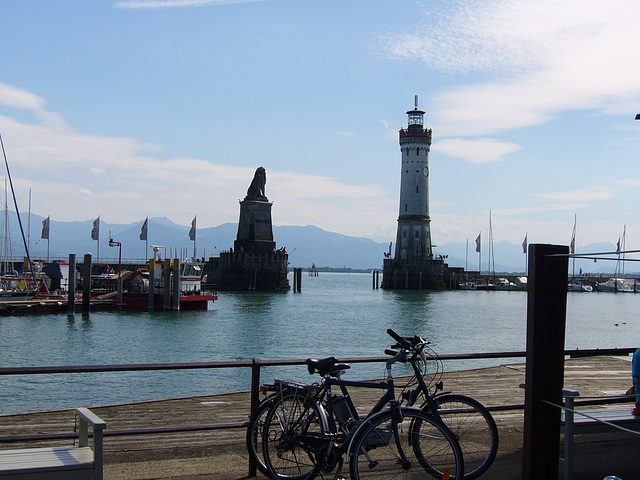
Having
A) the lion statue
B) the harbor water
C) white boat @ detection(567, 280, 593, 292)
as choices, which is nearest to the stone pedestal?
the lion statue

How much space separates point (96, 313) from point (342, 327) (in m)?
18.3

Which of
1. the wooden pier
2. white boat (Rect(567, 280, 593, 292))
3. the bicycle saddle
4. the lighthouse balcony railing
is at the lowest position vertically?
white boat (Rect(567, 280, 593, 292))

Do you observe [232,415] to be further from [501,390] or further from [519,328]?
[519,328]

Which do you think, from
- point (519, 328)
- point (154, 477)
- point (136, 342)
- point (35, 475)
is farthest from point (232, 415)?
point (519, 328)

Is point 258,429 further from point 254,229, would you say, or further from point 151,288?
point 254,229

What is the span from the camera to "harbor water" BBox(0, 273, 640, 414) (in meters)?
20.6

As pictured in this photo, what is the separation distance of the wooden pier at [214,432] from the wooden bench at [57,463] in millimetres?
811

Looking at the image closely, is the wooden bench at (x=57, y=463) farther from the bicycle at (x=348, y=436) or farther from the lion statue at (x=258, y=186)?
the lion statue at (x=258, y=186)

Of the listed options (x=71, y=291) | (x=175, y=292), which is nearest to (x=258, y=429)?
(x=71, y=291)

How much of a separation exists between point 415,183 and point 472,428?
305 feet

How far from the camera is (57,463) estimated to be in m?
4.29

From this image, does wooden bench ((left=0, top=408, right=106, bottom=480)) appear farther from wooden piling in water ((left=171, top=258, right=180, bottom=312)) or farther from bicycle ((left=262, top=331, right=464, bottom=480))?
wooden piling in water ((left=171, top=258, right=180, bottom=312))

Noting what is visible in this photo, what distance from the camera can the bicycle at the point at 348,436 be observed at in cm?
481

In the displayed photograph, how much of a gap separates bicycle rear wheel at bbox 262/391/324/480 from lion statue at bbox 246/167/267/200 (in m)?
93.1
